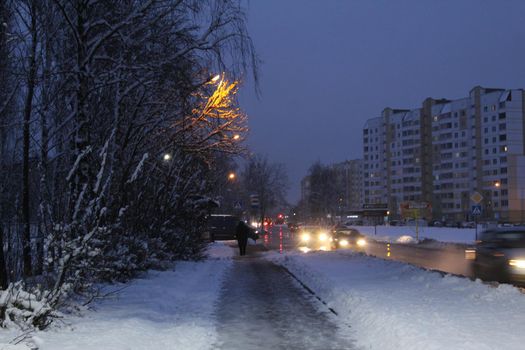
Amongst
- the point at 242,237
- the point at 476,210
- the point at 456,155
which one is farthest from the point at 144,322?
the point at 456,155

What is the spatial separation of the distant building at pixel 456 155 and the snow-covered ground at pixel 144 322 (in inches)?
4122

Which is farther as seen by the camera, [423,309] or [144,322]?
[423,309]

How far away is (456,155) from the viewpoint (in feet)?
449

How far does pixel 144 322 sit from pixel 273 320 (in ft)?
7.98

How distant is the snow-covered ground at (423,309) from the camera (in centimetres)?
815

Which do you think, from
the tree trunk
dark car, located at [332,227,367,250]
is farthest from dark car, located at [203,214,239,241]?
the tree trunk

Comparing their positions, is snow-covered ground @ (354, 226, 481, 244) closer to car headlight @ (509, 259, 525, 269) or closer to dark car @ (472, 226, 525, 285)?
dark car @ (472, 226, 525, 285)

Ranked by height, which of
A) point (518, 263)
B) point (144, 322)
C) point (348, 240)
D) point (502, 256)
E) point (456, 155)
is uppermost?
point (456, 155)

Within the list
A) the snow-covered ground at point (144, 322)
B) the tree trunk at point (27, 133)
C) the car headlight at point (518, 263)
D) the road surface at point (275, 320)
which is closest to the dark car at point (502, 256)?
the car headlight at point (518, 263)

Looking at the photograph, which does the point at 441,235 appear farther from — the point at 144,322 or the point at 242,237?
the point at 144,322

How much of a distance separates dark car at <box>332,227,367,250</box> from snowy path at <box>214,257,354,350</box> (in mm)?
22867

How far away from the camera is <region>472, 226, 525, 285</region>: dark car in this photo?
1448 cm

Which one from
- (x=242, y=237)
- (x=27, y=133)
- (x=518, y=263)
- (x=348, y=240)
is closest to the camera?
(x=27, y=133)

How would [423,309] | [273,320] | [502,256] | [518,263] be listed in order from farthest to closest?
[502,256] < [518,263] < [273,320] < [423,309]
